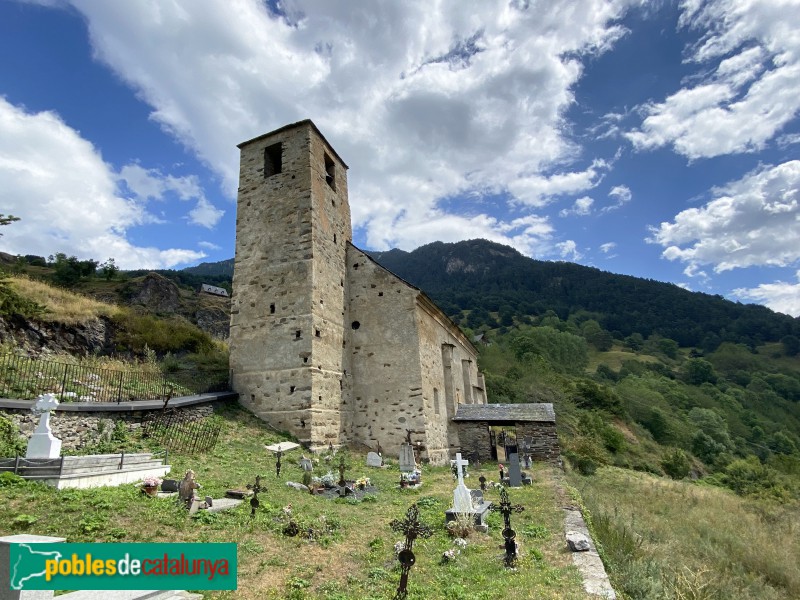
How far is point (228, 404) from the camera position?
15742 mm

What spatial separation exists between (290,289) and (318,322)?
1.72 metres

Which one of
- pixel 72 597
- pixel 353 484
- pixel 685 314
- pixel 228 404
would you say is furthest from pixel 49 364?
pixel 685 314

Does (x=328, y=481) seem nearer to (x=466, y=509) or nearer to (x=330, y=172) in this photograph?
(x=466, y=509)

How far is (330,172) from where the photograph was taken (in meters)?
20.3

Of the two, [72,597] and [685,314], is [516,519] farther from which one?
[685,314]

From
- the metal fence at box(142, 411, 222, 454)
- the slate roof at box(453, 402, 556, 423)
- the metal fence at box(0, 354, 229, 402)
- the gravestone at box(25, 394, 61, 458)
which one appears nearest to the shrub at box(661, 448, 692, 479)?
the slate roof at box(453, 402, 556, 423)

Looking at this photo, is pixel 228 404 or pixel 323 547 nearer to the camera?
pixel 323 547

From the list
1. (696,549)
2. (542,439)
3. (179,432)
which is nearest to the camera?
(696,549)

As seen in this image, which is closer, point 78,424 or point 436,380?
point 78,424

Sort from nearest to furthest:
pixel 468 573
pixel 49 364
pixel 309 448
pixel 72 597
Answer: pixel 72 597 < pixel 468 573 < pixel 49 364 < pixel 309 448

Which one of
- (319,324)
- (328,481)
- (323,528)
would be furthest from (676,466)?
(323,528)

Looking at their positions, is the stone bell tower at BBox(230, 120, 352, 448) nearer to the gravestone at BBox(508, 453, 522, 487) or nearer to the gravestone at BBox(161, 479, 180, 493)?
the gravestone at BBox(508, 453, 522, 487)

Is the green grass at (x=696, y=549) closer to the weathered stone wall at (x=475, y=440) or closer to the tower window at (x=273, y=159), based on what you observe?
the weathered stone wall at (x=475, y=440)

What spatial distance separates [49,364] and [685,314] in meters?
149
